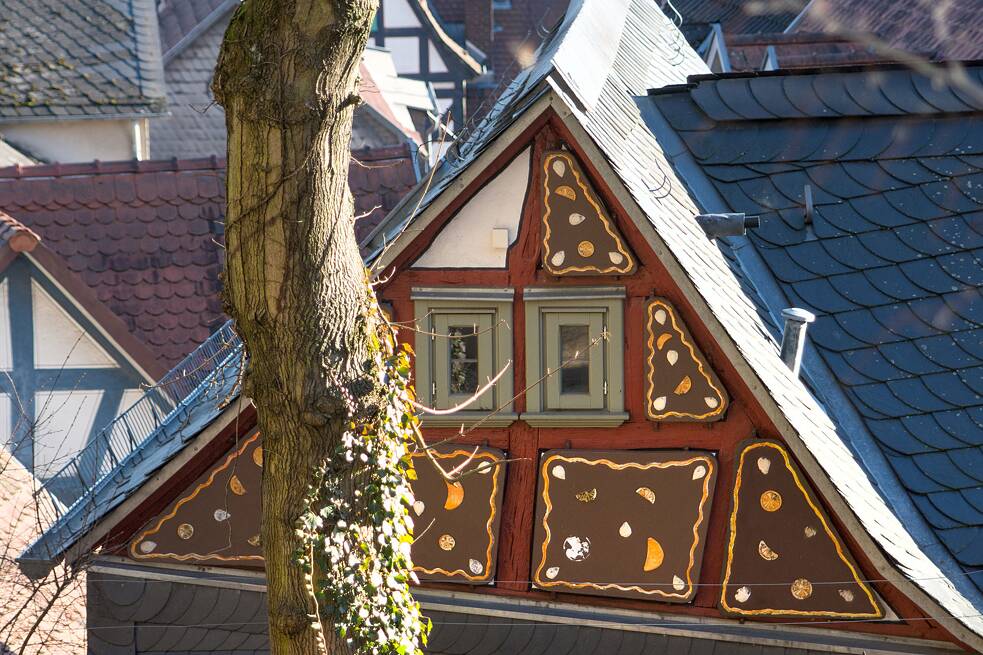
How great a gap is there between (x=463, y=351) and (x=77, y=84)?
1305 cm

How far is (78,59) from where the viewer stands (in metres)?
20.0

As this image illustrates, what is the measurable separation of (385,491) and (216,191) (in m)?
9.74

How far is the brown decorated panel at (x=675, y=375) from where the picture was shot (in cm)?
742

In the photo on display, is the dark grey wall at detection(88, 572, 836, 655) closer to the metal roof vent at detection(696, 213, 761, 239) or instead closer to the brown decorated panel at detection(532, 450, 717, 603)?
the brown decorated panel at detection(532, 450, 717, 603)

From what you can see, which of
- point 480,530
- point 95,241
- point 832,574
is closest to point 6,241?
point 95,241

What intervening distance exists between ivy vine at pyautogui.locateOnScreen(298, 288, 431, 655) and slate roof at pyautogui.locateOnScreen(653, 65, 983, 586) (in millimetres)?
3367

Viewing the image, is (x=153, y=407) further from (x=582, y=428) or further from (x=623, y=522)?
(x=623, y=522)

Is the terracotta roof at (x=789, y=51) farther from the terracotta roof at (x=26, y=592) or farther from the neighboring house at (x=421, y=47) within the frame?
the terracotta roof at (x=26, y=592)

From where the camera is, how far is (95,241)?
14.6 metres

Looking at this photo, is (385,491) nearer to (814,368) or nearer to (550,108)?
(550,108)

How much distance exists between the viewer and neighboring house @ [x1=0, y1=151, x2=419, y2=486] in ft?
44.3

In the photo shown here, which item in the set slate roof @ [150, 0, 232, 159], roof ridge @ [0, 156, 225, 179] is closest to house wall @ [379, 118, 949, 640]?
roof ridge @ [0, 156, 225, 179]

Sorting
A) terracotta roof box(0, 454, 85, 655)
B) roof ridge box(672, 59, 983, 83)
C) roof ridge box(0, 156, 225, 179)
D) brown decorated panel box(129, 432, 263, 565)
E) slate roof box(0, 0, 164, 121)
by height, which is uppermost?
slate roof box(0, 0, 164, 121)

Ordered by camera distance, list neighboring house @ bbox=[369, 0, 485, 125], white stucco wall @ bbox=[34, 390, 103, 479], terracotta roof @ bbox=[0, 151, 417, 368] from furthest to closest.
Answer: neighboring house @ bbox=[369, 0, 485, 125], terracotta roof @ bbox=[0, 151, 417, 368], white stucco wall @ bbox=[34, 390, 103, 479]
